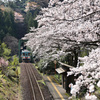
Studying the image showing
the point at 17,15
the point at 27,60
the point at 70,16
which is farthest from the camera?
the point at 17,15

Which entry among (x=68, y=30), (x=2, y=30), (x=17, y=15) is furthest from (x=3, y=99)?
(x=17, y=15)

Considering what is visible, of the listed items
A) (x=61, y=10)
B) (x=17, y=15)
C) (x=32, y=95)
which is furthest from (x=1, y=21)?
(x=61, y=10)

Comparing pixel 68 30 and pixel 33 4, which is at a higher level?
pixel 33 4

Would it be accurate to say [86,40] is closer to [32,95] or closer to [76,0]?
[76,0]

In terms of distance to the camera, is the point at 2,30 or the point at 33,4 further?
the point at 33,4

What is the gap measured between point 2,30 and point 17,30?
10447 mm

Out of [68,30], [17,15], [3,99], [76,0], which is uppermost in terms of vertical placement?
[17,15]

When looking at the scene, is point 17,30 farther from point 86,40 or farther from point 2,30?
point 86,40

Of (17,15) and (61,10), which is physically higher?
(17,15)

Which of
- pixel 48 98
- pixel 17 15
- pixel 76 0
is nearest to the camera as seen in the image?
pixel 76 0

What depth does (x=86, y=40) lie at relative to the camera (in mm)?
5883

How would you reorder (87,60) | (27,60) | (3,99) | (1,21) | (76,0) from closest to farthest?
(87,60) < (76,0) < (3,99) < (27,60) < (1,21)

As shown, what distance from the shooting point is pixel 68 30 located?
6.72 m

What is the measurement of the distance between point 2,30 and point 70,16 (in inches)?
1978
